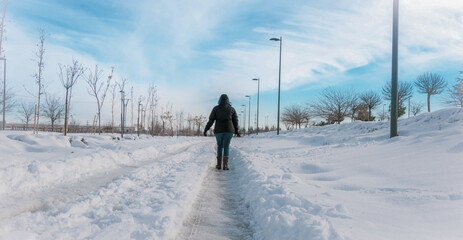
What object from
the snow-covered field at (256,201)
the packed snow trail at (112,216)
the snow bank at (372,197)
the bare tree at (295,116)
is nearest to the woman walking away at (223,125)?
the snow-covered field at (256,201)

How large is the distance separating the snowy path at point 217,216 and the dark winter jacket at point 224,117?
2850 millimetres

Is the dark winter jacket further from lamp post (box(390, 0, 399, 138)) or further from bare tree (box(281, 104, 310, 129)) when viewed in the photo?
bare tree (box(281, 104, 310, 129))

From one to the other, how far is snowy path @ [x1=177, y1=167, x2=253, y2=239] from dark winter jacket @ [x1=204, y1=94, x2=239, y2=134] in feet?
9.35

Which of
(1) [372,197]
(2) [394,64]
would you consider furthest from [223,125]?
(2) [394,64]

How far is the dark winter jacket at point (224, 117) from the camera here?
26.6 feet

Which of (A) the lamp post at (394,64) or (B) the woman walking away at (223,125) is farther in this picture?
(A) the lamp post at (394,64)

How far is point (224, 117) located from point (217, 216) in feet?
15.3

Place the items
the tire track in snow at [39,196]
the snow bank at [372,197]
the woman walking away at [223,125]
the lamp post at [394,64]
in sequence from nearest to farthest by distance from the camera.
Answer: the snow bank at [372,197] → the tire track in snow at [39,196] → the woman walking away at [223,125] → the lamp post at [394,64]

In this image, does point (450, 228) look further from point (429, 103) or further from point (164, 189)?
point (429, 103)

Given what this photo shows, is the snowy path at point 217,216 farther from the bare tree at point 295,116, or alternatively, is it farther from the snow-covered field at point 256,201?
the bare tree at point 295,116

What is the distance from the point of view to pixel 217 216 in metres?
3.64

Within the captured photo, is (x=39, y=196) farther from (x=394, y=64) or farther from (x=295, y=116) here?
(x=295, y=116)

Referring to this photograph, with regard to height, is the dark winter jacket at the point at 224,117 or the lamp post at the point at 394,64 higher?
the lamp post at the point at 394,64

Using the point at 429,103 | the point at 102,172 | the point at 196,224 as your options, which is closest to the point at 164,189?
the point at 196,224
